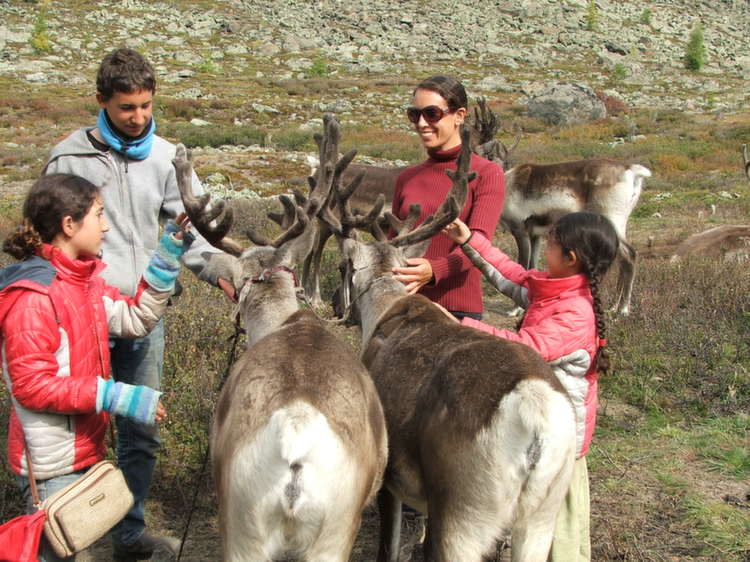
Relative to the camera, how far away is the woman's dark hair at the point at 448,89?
14.0 feet

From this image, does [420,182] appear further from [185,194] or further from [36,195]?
[36,195]

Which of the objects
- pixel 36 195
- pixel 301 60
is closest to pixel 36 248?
pixel 36 195

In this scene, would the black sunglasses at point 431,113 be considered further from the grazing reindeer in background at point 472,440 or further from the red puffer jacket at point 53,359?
the red puffer jacket at point 53,359

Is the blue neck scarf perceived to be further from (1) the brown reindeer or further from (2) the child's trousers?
(1) the brown reindeer

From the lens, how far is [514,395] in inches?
107

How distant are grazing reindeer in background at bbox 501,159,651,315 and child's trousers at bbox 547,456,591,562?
776 centimetres

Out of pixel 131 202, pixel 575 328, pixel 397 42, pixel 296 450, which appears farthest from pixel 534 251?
pixel 397 42

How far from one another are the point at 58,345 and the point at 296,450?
1299 mm

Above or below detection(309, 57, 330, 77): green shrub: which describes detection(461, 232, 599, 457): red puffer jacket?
above

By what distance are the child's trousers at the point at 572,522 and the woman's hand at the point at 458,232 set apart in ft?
4.72

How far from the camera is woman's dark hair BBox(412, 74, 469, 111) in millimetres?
4266

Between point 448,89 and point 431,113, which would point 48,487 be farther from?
point 448,89

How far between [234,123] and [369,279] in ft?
110

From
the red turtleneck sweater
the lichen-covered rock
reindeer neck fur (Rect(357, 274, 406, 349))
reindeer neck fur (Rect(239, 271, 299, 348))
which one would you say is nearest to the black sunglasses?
the red turtleneck sweater
